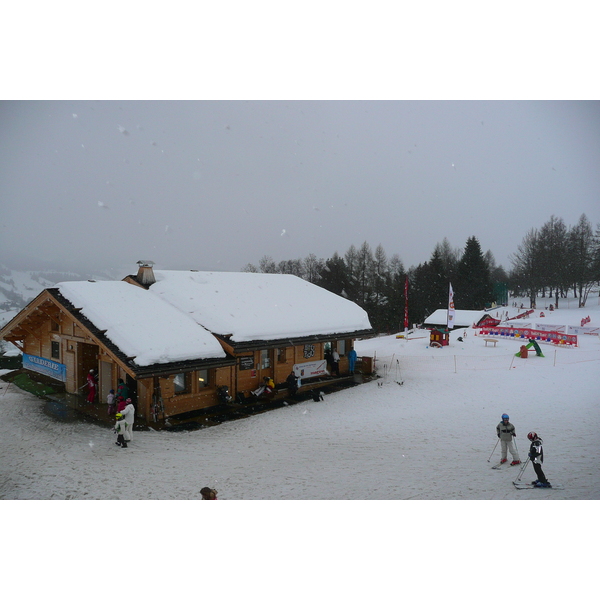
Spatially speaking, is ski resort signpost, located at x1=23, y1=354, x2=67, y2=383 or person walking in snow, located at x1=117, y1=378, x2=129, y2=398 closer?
person walking in snow, located at x1=117, y1=378, x2=129, y2=398

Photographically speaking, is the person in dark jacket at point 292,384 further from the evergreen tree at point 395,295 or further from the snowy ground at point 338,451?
the evergreen tree at point 395,295

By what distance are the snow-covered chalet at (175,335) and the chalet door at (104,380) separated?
3 centimetres

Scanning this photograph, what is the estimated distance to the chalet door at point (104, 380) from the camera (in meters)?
12.3

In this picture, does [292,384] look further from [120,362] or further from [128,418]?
[128,418]

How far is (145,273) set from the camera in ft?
49.9

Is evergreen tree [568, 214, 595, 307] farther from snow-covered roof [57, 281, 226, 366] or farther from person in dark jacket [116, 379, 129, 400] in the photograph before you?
person in dark jacket [116, 379, 129, 400]

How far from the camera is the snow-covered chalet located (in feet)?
35.9

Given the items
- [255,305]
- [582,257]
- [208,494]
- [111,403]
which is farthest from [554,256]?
[111,403]

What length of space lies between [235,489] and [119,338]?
5.42m

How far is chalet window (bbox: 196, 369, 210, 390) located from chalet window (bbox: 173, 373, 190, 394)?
1.38 ft

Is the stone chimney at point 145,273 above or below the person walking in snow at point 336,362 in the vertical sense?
above

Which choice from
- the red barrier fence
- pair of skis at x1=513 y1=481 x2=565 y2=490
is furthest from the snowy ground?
the red barrier fence

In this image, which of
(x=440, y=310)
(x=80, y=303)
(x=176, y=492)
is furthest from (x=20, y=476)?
(x=440, y=310)

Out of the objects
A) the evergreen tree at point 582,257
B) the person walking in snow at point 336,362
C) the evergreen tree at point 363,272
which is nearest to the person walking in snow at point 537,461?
the evergreen tree at point 582,257
